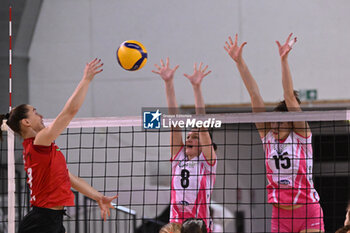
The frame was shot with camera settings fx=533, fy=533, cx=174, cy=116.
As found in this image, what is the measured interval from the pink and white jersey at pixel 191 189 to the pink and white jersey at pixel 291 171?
0.59 meters

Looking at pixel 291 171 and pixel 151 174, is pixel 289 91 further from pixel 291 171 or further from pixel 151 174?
pixel 151 174

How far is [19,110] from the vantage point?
3906 mm

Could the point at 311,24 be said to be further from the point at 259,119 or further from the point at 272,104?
the point at 259,119

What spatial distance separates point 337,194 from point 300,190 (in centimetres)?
570

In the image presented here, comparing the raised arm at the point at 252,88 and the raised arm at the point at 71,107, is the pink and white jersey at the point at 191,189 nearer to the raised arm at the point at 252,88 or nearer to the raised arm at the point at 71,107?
Result: the raised arm at the point at 252,88

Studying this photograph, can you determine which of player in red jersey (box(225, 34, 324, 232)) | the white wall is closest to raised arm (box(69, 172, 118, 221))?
player in red jersey (box(225, 34, 324, 232))

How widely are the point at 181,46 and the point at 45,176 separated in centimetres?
557

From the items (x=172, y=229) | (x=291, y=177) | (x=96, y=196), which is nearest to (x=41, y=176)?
(x=96, y=196)

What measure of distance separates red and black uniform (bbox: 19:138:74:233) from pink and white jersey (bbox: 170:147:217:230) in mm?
1134

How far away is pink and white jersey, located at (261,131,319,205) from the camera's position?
14.7 ft

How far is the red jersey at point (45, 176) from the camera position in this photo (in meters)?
3.85

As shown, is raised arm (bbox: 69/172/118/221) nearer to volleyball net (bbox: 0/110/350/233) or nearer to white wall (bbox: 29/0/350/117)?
volleyball net (bbox: 0/110/350/233)

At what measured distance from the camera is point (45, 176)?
3883mm

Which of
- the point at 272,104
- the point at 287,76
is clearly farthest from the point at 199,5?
the point at 287,76
